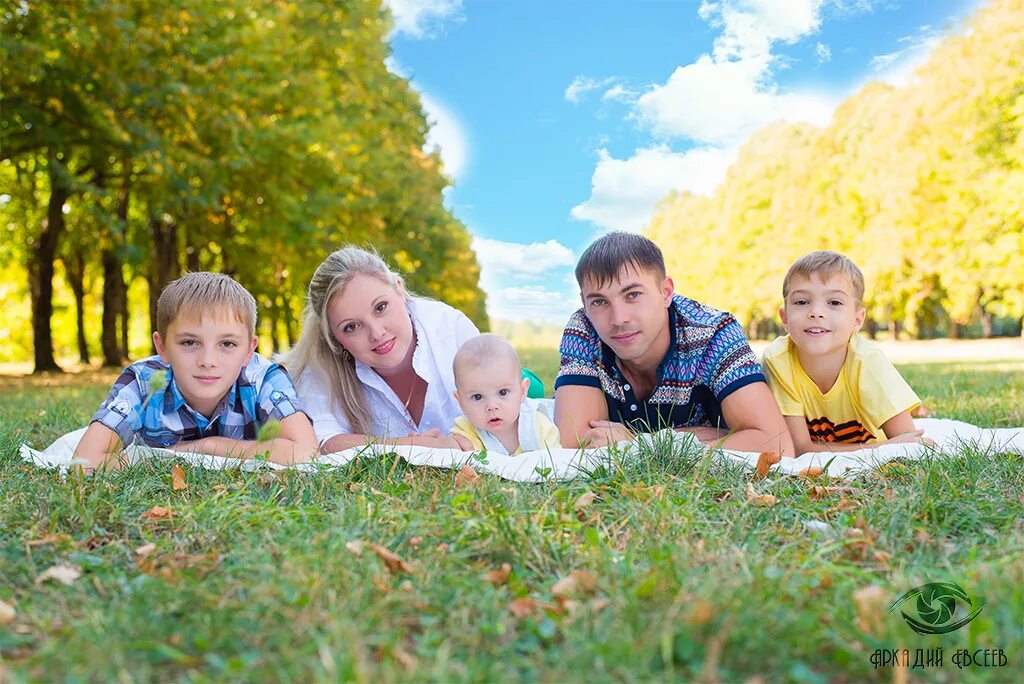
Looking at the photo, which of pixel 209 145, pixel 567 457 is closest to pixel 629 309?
pixel 567 457

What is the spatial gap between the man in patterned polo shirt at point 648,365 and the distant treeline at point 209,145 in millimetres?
8971

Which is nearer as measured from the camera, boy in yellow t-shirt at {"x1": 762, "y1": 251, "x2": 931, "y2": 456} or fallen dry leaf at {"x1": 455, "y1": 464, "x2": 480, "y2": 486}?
fallen dry leaf at {"x1": 455, "y1": 464, "x2": 480, "y2": 486}

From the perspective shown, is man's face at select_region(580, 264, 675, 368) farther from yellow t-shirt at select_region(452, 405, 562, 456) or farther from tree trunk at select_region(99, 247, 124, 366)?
tree trunk at select_region(99, 247, 124, 366)

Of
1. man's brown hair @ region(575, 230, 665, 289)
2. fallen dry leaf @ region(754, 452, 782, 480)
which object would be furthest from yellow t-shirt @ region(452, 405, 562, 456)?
fallen dry leaf @ region(754, 452, 782, 480)

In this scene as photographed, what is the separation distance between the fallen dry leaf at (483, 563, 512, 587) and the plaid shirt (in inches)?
86.8

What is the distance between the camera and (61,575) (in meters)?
2.29

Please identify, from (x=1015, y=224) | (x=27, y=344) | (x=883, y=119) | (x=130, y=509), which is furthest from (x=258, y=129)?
(x=27, y=344)

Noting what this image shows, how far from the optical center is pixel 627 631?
1.78 metres

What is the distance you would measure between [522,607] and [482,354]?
234 centimetres

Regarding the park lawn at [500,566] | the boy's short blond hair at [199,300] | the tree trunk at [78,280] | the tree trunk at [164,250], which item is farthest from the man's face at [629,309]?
the tree trunk at [78,280]

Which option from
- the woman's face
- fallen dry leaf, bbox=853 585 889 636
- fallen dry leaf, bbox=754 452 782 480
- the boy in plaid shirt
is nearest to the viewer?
fallen dry leaf, bbox=853 585 889 636

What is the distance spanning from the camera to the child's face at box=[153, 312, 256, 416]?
405cm

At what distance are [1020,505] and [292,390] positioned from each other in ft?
10.9

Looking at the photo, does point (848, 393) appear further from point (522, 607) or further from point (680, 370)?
point (522, 607)
